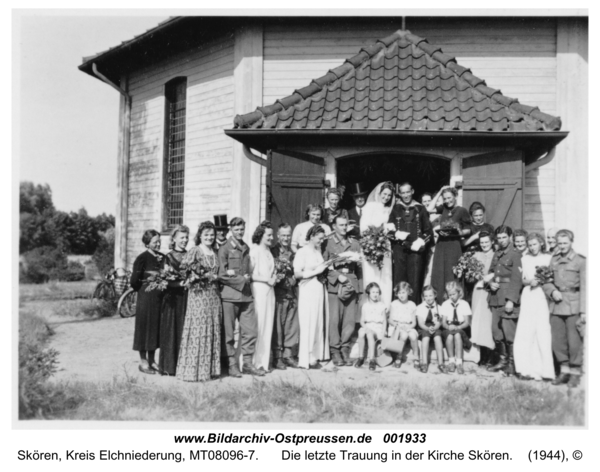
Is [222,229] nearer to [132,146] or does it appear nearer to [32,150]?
[32,150]

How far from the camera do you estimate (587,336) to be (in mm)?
6188

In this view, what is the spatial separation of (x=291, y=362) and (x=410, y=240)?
247cm

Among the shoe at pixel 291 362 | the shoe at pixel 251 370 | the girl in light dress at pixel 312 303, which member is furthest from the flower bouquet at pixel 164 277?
the shoe at pixel 291 362

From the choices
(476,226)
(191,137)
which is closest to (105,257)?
(191,137)

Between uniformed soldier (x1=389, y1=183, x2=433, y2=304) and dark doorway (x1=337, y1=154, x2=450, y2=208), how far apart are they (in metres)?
2.27

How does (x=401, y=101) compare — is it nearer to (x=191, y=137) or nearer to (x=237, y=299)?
(x=237, y=299)

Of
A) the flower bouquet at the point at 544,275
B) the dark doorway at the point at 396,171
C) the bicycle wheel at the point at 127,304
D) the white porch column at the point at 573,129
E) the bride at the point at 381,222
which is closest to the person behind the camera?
the flower bouquet at the point at 544,275

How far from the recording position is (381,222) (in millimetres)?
8352

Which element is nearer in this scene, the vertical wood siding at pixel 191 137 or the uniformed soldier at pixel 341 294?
the uniformed soldier at pixel 341 294

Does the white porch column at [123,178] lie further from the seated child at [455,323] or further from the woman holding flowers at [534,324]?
the woman holding flowers at [534,324]

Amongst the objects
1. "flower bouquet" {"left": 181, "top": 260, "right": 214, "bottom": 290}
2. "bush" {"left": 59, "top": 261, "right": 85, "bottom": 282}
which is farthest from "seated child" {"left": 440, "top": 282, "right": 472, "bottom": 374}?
"bush" {"left": 59, "top": 261, "right": 85, "bottom": 282}

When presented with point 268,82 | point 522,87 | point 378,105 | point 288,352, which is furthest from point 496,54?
point 288,352

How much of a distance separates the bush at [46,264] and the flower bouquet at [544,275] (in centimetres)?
1476

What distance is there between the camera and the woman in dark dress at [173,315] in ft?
23.1
